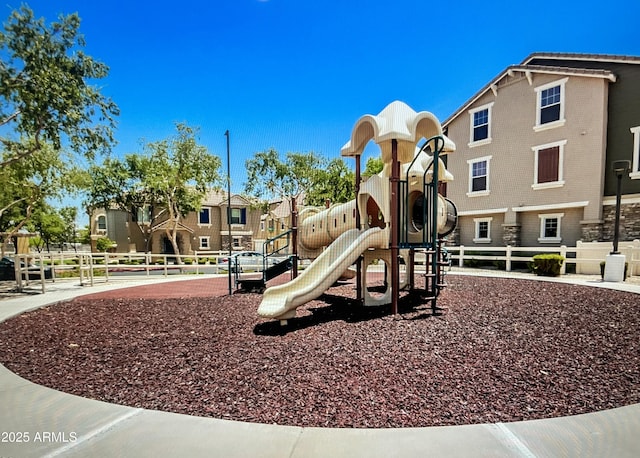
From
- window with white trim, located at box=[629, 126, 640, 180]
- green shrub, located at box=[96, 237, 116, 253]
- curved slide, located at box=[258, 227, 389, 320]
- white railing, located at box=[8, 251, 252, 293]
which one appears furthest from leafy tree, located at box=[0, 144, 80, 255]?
window with white trim, located at box=[629, 126, 640, 180]

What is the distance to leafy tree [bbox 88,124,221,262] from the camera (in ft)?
84.9

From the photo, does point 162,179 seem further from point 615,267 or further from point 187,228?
point 615,267

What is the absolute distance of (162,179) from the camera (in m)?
25.3

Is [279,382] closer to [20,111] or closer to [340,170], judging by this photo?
[20,111]

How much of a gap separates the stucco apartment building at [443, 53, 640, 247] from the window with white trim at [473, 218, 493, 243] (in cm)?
6

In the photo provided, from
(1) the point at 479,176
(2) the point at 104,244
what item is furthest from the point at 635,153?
(2) the point at 104,244

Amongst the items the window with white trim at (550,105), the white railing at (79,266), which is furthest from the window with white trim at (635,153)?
the white railing at (79,266)

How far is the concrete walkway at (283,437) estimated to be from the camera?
2.28 meters

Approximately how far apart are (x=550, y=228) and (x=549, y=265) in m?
5.51

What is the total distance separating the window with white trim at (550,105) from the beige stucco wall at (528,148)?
20cm

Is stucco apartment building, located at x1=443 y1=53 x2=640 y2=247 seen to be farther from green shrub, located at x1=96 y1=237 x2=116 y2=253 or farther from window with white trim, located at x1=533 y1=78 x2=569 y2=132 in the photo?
green shrub, located at x1=96 y1=237 x2=116 y2=253

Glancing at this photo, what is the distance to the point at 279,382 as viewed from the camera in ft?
11.3

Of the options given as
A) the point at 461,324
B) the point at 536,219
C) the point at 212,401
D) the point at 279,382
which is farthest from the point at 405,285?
the point at 536,219

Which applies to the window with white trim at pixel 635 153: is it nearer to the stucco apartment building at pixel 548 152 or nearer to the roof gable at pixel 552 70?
the stucco apartment building at pixel 548 152
